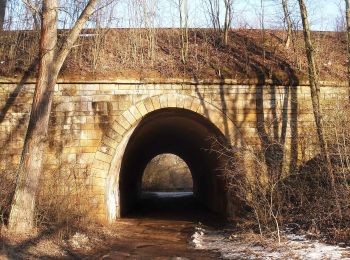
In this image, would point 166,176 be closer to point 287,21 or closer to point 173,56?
point 173,56

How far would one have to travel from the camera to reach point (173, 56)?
552 inches

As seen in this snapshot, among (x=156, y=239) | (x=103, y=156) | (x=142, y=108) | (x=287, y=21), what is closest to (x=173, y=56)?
(x=142, y=108)

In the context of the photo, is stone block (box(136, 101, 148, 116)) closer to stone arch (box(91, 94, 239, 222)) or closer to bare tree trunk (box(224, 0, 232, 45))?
stone arch (box(91, 94, 239, 222))

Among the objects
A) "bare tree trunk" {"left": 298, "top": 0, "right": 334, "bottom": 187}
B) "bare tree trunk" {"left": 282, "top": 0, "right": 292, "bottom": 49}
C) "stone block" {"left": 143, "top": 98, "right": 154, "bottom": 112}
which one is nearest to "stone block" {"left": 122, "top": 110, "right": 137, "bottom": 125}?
"stone block" {"left": 143, "top": 98, "right": 154, "bottom": 112}

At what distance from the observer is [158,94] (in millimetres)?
12789

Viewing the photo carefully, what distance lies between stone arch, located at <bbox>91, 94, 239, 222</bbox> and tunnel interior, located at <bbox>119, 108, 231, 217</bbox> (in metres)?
0.27

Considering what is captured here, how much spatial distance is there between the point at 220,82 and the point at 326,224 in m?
5.14

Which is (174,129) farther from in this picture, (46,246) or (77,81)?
(46,246)

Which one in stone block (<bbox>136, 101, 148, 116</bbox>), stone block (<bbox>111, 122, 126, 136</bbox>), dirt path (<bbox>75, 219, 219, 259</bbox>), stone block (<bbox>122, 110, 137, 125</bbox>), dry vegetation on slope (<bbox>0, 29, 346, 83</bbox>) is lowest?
dirt path (<bbox>75, 219, 219, 259</bbox>)

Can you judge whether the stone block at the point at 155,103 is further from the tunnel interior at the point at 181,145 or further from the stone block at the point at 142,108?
the tunnel interior at the point at 181,145

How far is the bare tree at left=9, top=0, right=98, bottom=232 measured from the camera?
9.05 m

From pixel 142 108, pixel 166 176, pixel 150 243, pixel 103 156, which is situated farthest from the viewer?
pixel 166 176

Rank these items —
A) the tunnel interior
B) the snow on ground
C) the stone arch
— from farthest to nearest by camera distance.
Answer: the tunnel interior
the stone arch
the snow on ground

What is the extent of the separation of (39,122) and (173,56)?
576 centimetres
